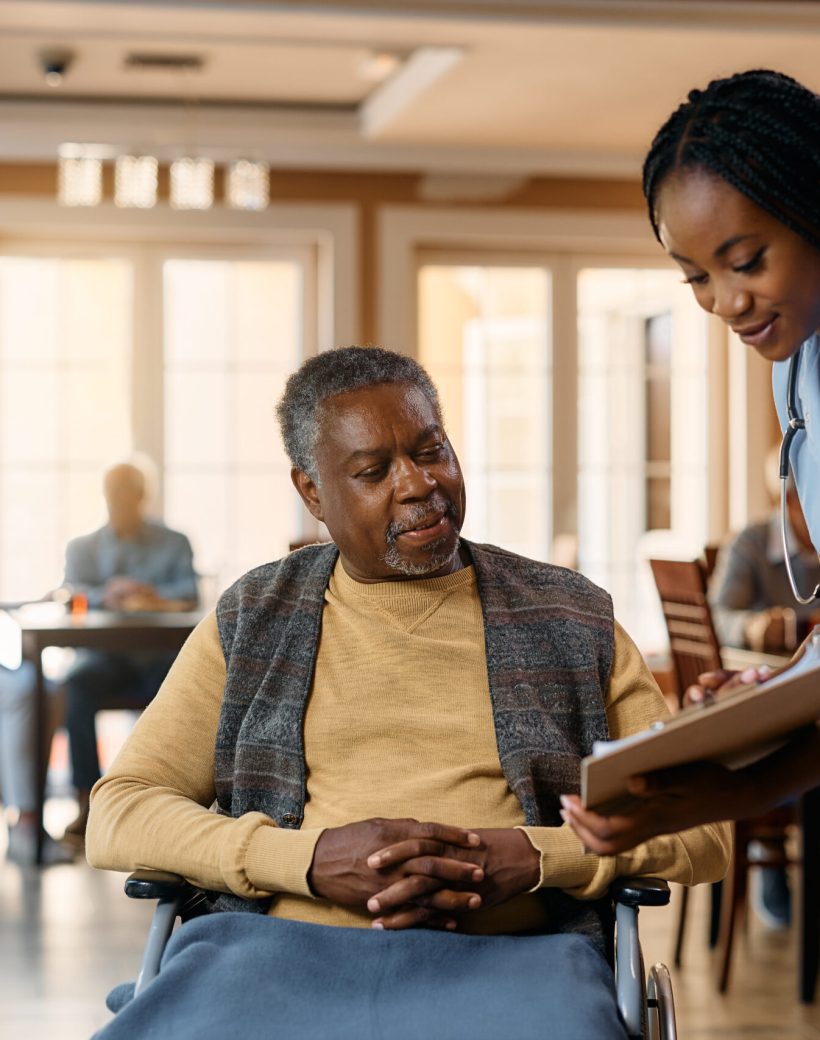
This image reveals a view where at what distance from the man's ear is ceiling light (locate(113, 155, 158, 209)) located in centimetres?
354

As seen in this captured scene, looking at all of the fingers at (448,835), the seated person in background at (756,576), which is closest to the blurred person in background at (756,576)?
the seated person in background at (756,576)

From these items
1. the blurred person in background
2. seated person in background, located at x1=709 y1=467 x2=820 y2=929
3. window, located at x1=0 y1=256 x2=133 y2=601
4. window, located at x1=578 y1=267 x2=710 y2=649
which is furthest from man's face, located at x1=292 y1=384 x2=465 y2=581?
window, located at x1=578 y1=267 x2=710 y2=649

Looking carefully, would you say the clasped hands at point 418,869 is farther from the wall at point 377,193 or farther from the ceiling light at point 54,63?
the wall at point 377,193

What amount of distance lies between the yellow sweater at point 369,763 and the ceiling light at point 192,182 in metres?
3.54

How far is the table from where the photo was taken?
15.3 feet

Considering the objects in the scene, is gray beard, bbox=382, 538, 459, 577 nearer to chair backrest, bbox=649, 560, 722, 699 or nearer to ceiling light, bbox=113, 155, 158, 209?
chair backrest, bbox=649, 560, 722, 699

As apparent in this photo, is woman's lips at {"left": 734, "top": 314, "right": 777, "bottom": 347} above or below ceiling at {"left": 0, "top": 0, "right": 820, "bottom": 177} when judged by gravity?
below

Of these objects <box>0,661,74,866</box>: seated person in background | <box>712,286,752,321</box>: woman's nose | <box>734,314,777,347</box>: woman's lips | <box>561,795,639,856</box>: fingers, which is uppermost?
<box>712,286,752,321</box>: woman's nose

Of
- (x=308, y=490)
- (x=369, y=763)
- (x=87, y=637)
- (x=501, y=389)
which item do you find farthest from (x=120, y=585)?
(x=369, y=763)

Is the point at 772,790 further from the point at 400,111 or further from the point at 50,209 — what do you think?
the point at 50,209

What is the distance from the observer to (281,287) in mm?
6770

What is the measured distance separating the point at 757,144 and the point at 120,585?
4275 mm

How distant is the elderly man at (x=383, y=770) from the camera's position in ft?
5.13

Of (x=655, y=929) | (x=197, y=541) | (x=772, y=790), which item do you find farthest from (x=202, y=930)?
(x=197, y=541)
